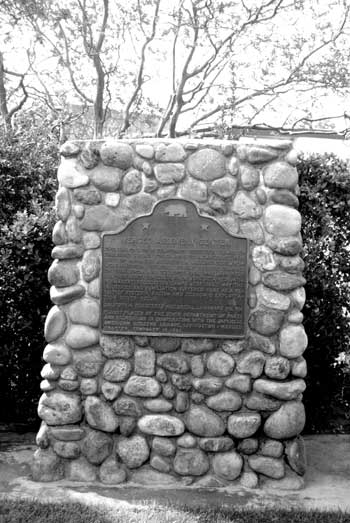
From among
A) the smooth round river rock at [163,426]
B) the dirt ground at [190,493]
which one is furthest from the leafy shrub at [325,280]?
the smooth round river rock at [163,426]

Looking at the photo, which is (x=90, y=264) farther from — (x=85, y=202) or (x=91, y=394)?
(x=91, y=394)

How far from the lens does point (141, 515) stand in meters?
3.67

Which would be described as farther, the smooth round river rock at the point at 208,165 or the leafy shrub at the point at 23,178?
the leafy shrub at the point at 23,178

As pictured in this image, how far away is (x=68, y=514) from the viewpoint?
3.66 metres

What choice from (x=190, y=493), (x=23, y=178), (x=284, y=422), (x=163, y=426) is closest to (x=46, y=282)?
(x=23, y=178)

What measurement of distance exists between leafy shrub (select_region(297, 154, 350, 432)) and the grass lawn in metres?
1.63

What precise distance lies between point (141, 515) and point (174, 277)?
1446mm

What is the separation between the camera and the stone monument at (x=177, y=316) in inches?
162

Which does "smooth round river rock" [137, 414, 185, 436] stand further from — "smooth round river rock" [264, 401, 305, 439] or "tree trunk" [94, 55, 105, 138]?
"tree trunk" [94, 55, 105, 138]

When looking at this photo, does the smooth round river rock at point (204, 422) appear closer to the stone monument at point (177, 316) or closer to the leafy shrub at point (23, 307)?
the stone monument at point (177, 316)

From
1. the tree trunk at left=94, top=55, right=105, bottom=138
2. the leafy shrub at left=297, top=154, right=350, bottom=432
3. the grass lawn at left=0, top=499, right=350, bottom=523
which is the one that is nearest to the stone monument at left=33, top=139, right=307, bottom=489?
the grass lawn at left=0, top=499, right=350, bottom=523

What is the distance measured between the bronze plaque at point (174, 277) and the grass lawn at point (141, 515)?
3.48 ft

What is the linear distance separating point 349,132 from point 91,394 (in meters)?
5.73

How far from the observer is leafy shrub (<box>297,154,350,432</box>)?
5.10m
